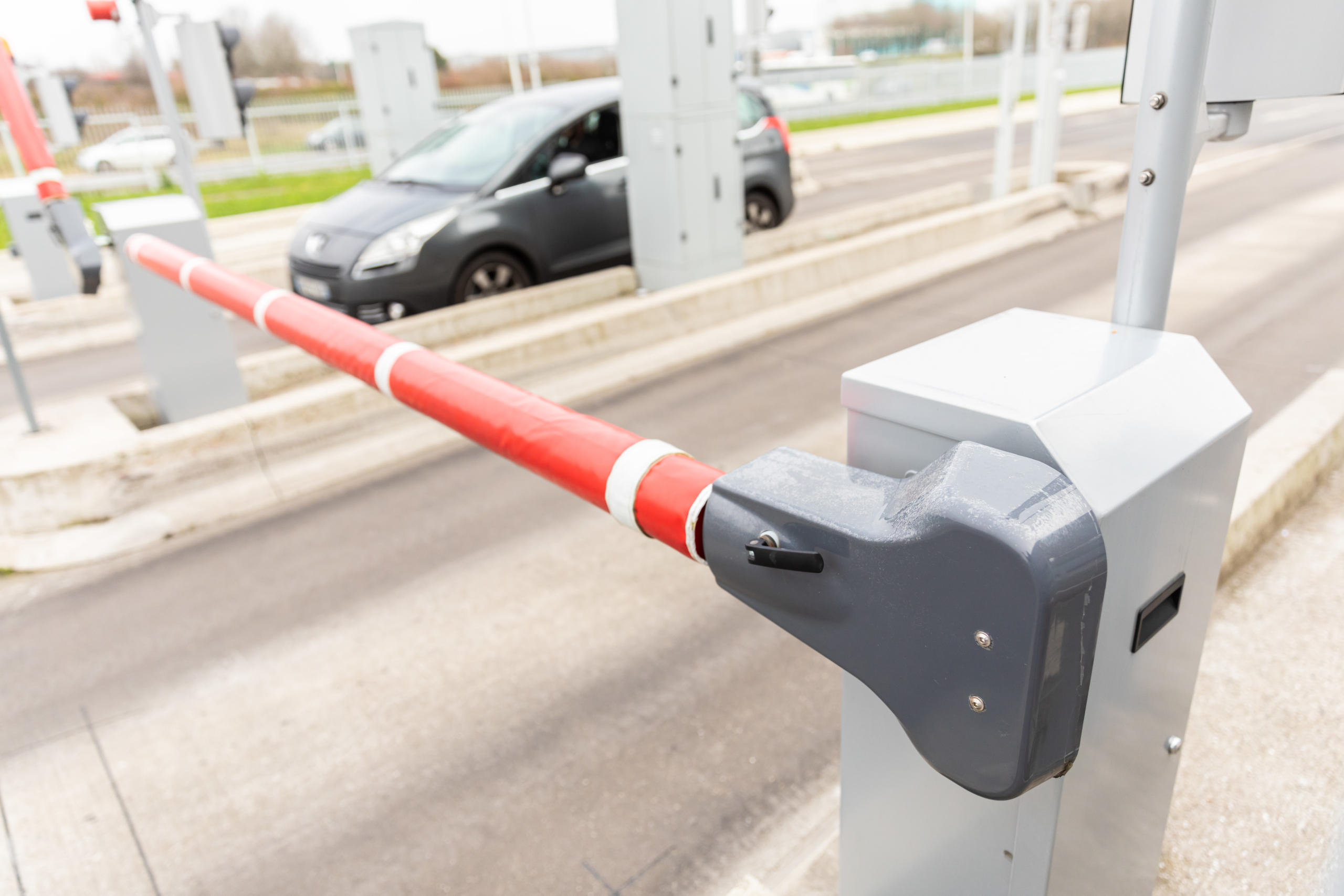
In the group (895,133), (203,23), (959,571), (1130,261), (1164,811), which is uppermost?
(203,23)

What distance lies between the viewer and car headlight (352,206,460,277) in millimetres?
7766

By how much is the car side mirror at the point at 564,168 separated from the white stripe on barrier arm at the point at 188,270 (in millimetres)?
4714

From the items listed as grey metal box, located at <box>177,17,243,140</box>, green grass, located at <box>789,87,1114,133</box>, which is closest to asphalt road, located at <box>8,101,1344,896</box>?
grey metal box, located at <box>177,17,243,140</box>

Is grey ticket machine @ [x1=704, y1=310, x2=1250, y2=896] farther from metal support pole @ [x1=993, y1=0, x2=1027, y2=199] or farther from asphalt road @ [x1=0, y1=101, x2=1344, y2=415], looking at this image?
metal support pole @ [x1=993, y1=0, x2=1027, y2=199]

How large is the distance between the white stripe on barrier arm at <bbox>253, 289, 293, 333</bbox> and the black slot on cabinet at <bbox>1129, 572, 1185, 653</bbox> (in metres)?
2.53

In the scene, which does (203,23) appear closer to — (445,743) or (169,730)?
(169,730)

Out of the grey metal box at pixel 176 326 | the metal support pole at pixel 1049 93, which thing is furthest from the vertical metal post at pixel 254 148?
the grey metal box at pixel 176 326

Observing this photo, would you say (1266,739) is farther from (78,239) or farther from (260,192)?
(260,192)

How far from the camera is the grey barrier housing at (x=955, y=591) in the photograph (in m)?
1.04

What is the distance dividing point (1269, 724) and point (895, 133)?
91.3 ft

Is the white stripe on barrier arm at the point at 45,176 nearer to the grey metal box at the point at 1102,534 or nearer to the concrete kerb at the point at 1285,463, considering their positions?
the grey metal box at the point at 1102,534

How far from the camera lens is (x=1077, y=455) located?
129 centimetres

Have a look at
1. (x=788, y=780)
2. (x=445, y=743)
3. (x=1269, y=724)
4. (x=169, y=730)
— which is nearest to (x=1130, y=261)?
(x=1269, y=724)

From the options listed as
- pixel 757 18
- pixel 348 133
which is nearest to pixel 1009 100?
pixel 757 18
